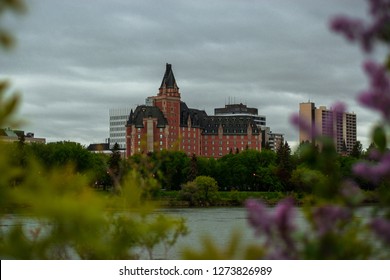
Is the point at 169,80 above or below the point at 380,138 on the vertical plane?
above

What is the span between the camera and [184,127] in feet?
395

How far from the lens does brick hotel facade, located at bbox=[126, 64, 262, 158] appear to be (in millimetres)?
114375

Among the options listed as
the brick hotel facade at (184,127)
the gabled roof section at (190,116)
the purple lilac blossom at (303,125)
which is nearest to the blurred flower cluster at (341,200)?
the purple lilac blossom at (303,125)

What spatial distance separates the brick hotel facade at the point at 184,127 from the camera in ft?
375

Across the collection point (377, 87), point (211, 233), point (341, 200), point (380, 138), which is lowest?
point (211, 233)

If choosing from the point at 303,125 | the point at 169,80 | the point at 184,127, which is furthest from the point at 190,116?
the point at 303,125

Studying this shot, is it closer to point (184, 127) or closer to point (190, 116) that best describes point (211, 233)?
point (184, 127)

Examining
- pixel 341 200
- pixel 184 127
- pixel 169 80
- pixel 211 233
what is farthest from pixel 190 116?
pixel 341 200

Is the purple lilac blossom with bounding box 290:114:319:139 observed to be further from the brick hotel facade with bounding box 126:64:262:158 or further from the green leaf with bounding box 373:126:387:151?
the brick hotel facade with bounding box 126:64:262:158

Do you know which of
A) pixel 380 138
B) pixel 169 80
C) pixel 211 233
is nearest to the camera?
pixel 380 138

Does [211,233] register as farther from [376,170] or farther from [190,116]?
[190,116]

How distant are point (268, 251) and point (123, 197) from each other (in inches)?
154

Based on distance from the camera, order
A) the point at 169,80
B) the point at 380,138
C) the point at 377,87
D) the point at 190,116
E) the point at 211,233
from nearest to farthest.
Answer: the point at 377,87 < the point at 380,138 < the point at 211,233 < the point at 169,80 < the point at 190,116

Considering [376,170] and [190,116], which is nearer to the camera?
[376,170]
